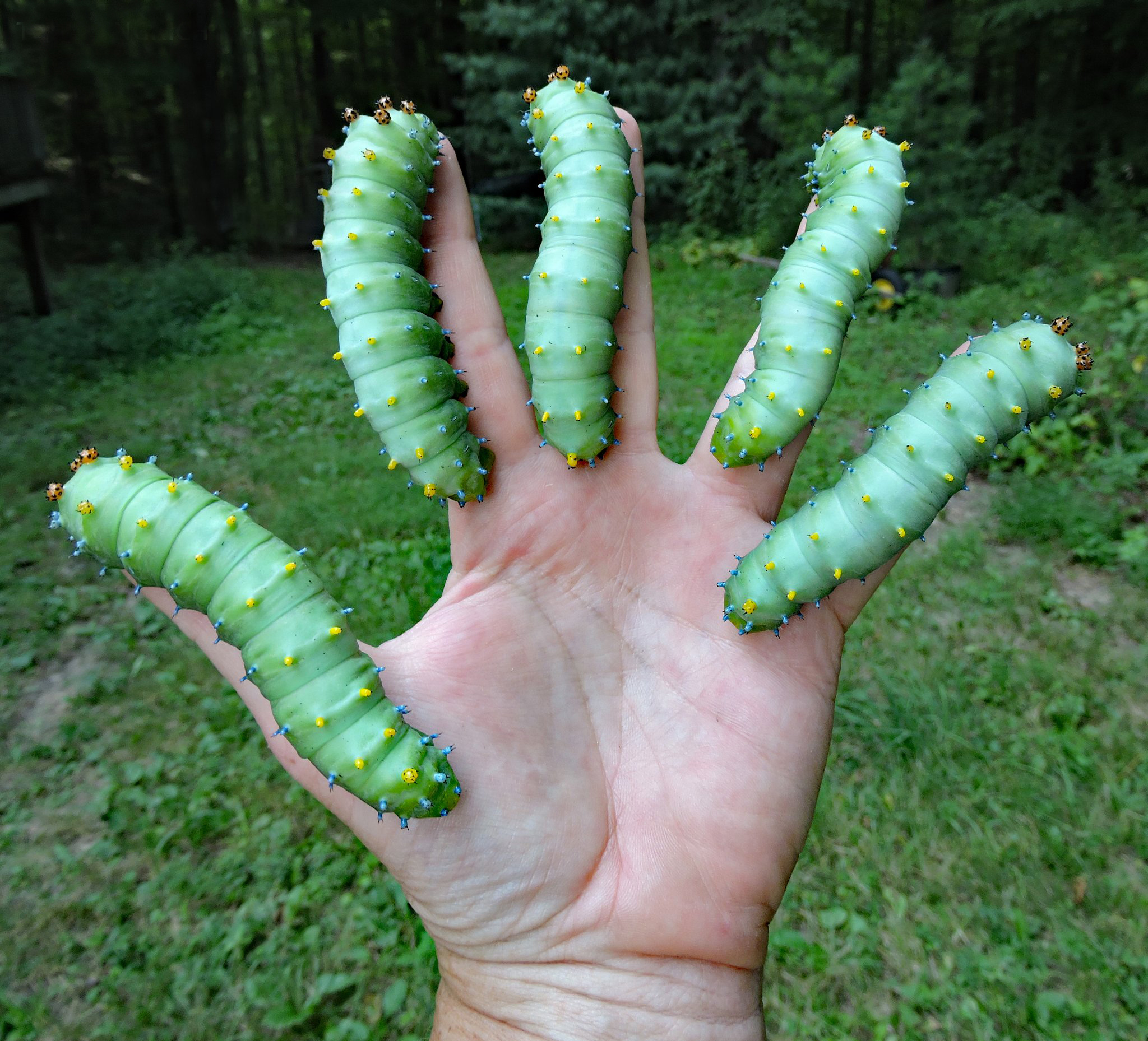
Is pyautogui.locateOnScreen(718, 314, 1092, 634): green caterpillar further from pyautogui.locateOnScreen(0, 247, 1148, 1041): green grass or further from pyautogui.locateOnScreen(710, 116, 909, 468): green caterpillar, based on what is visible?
pyautogui.locateOnScreen(0, 247, 1148, 1041): green grass

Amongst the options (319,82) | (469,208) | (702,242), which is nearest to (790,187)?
(702,242)

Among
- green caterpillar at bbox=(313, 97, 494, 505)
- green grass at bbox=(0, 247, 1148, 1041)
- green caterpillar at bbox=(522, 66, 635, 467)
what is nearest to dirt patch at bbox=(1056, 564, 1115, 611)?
green grass at bbox=(0, 247, 1148, 1041)

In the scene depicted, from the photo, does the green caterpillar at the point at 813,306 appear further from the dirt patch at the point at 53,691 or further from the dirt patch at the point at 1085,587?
the dirt patch at the point at 53,691

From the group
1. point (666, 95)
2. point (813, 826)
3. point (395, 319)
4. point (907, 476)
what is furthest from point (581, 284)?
point (666, 95)

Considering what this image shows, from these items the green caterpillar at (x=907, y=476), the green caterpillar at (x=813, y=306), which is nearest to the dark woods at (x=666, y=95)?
the green caterpillar at (x=813, y=306)

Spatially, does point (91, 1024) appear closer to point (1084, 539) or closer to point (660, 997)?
point (660, 997)
